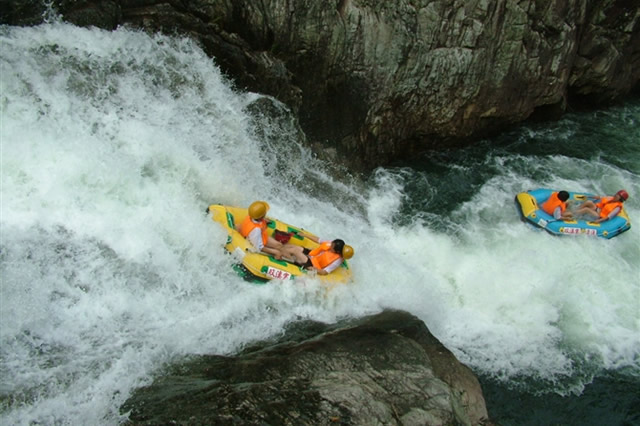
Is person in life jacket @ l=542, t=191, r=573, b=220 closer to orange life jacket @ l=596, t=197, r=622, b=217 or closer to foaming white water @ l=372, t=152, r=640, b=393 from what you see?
foaming white water @ l=372, t=152, r=640, b=393

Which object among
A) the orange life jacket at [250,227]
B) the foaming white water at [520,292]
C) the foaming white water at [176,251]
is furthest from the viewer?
the foaming white water at [520,292]

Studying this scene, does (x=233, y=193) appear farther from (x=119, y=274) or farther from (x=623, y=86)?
(x=623, y=86)

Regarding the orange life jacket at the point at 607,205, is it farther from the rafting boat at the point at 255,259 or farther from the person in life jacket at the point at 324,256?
the person in life jacket at the point at 324,256

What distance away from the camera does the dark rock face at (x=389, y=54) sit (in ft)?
31.1

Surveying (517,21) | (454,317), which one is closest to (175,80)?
(454,317)

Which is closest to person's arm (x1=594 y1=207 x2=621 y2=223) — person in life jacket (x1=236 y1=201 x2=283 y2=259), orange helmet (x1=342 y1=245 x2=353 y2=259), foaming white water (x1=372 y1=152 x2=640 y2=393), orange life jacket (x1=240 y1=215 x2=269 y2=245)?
foaming white water (x1=372 y1=152 x2=640 y2=393)

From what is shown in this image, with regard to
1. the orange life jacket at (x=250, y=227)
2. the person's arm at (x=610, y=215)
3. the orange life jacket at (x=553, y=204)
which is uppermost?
the orange life jacket at (x=250, y=227)

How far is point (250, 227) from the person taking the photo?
827cm

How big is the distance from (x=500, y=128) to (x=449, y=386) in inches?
351

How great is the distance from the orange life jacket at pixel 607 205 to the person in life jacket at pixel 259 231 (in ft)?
24.1

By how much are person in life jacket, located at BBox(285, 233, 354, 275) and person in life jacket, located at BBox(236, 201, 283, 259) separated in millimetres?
267

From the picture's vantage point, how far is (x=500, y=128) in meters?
13.6

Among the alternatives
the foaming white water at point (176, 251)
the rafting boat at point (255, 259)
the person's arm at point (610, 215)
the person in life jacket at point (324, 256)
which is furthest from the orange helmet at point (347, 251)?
the person's arm at point (610, 215)

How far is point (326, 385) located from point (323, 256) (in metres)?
2.79
